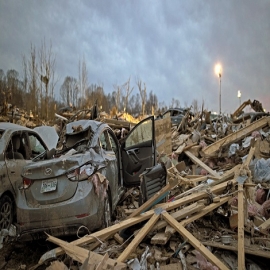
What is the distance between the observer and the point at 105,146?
16.8ft

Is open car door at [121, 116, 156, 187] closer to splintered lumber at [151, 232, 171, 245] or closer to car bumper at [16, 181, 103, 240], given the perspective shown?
car bumper at [16, 181, 103, 240]

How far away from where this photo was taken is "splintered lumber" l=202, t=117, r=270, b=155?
840cm

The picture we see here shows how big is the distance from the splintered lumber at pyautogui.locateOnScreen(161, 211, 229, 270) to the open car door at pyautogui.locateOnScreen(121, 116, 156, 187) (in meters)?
2.48

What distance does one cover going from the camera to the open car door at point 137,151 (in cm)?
590

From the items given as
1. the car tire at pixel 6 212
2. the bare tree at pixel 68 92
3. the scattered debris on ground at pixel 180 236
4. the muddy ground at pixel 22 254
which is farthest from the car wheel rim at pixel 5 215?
the bare tree at pixel 68 92

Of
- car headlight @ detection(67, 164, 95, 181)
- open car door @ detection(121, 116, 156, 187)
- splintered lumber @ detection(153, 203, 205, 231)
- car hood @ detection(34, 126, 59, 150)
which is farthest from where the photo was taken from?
car hood @ detection(34, 126, 59, 150)

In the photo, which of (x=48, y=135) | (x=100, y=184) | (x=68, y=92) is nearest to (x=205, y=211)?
(x=100, y=184)

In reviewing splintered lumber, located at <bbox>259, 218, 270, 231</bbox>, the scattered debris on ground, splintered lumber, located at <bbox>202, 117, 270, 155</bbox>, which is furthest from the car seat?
splintered lumber, located at <bbox>202, 117, 270, 155</bbox>

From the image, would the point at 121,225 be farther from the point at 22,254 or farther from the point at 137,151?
the point at 137,151

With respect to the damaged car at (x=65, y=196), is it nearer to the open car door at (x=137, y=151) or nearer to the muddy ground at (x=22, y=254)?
the muddy ground at (x=22, y=254)

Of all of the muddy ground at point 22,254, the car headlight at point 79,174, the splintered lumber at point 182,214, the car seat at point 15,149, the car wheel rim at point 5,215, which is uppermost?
the car seat at point 15,149

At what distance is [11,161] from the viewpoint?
5.05 meters

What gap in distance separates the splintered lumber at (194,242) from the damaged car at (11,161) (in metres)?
2.74

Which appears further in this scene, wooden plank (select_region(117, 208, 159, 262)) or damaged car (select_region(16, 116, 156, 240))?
damaged car (select_region(16, 116, 156, 240))
